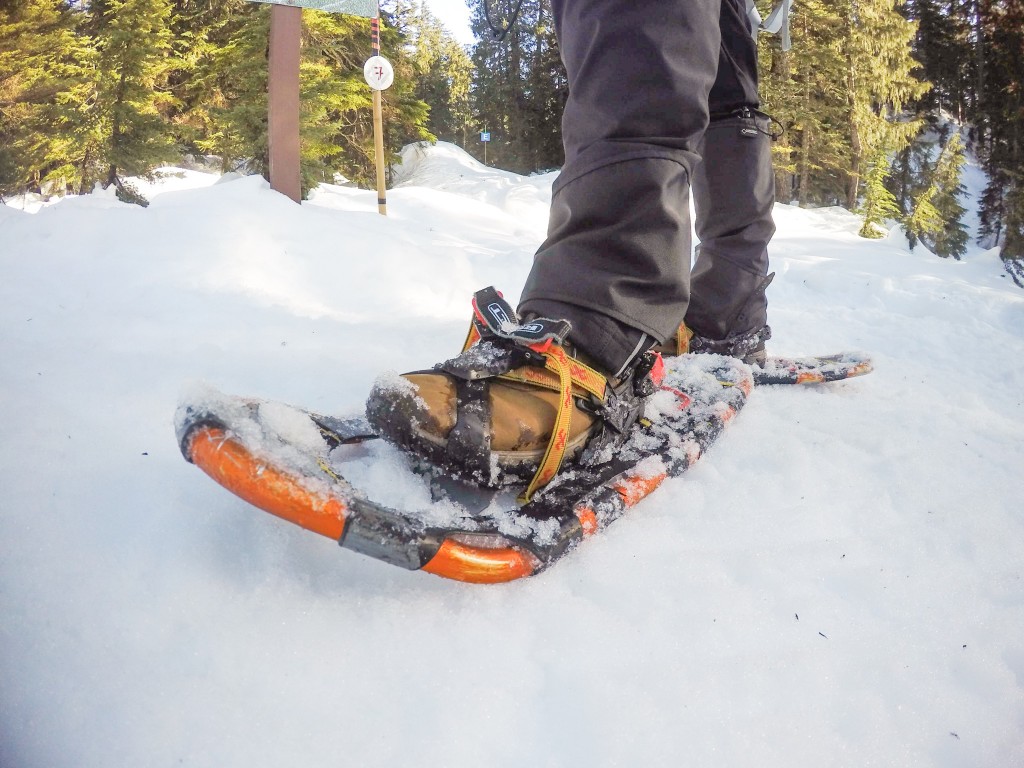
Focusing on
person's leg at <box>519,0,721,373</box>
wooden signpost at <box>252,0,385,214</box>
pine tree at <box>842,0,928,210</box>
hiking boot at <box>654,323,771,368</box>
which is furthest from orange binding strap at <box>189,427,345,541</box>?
pine tree at <box>842,0,928,210</box>

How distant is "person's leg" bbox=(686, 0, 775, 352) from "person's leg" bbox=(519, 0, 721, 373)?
60cm

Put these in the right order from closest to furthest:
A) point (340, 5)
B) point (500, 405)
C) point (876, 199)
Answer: point (500, 405) → point (340, 5) → point (876, 199)

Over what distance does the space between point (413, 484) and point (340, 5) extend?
453 centimetres

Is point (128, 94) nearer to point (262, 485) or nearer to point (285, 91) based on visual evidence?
point (285, 91)

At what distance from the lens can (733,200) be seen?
153 cm

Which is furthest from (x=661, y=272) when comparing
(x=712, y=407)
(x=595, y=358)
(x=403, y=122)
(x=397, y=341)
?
(x=403, y=122)

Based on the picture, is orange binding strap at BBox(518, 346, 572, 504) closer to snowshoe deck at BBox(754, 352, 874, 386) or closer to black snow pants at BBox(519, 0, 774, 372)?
black snow pants at BBox(519, 0, 774, 372)

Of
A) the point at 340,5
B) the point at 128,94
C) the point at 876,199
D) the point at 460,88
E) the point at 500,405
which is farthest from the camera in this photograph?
the point at 460,88

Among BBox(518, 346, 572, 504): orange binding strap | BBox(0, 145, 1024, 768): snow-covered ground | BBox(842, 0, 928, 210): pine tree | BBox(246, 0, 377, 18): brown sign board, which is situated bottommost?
BBox(0, 145, 1024, 768): snow-covered ground

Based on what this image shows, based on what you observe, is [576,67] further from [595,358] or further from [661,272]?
[595,358]

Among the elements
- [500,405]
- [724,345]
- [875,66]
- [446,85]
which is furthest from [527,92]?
[500,405]

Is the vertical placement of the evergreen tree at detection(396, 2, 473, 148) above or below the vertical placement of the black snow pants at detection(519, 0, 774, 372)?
above

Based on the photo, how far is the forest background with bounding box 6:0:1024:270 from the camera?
16.5 feet

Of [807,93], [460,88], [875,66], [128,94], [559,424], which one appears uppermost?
[460,88]
